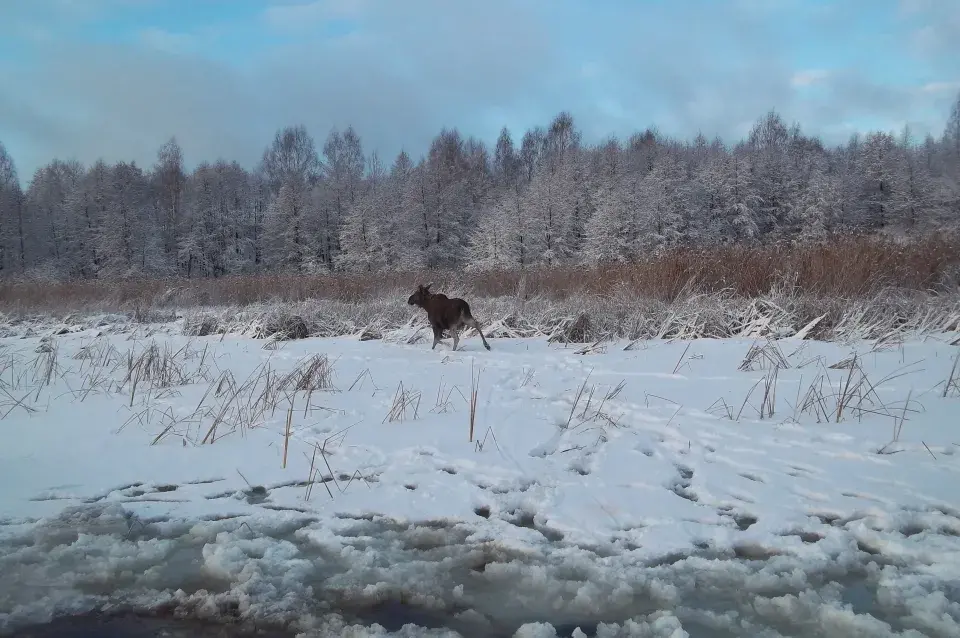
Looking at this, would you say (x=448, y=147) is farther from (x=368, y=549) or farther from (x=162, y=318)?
(x=368, y=549)

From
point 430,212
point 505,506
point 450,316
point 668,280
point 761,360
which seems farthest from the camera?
point 430,212

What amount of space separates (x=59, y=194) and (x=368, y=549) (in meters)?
63.8

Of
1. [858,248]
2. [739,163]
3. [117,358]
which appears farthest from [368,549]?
[739,163]

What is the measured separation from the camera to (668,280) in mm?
9117

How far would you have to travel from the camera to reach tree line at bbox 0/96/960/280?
124ft

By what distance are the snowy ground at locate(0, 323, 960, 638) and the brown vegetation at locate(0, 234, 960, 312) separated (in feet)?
11.1

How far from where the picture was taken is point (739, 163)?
41656 millimetres

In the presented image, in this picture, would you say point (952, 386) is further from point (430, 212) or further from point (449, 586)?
point (430, 212)

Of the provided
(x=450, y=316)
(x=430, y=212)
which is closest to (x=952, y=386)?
(x=450, y=316)

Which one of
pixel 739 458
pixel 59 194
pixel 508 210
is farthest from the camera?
pixel 59 194

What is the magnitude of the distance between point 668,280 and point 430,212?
1282 inches

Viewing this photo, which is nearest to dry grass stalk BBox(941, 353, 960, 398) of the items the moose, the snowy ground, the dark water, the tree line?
the snowy ground

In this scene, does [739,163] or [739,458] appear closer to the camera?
[739,458]

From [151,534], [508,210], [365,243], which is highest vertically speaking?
[508,210]
